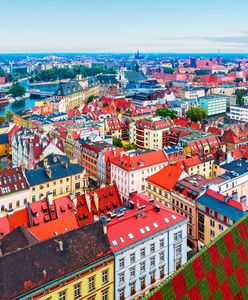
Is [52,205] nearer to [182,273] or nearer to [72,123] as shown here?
[182,273]

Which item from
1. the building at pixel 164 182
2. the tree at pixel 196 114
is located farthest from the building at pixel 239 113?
the building at pixel 164 182

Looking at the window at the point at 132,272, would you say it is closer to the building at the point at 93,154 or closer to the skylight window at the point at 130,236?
the skylight window at the point at 130,236

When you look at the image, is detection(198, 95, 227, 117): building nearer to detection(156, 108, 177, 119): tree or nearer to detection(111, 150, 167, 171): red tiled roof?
detection(156, 108, 177, 119): tree

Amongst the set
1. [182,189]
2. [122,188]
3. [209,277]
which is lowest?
[122,188]

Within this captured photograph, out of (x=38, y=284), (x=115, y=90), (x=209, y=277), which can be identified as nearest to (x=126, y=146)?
(x=38, y=284)

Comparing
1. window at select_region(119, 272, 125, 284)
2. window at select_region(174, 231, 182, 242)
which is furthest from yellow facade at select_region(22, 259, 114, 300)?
window at select_region(174, 231, 182, 242)

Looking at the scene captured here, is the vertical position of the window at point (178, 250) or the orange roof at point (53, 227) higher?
the orange roof at point (53, 227)
